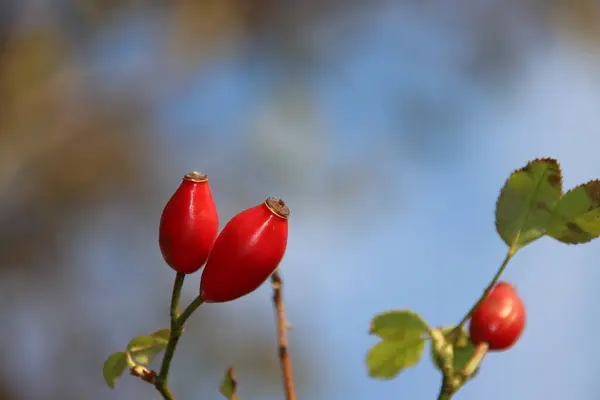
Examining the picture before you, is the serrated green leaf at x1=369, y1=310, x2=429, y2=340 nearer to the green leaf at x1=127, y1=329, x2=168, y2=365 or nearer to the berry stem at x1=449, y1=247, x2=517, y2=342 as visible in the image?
the berry stem at x1=449, y1=247, x2=517, y2=342

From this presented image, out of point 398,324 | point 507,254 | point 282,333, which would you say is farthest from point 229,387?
point 507,254

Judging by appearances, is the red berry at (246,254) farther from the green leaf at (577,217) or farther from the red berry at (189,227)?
the green leaf at (577,217)

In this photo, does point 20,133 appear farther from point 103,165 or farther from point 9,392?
point 9,392

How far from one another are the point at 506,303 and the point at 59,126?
4286 millimetres

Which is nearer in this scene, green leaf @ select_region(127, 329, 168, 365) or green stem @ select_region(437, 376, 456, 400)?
green stem @ select_region(437, 376, 456, 400)

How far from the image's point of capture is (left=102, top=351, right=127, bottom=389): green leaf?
2.51 ft

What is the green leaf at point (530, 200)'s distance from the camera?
64cm

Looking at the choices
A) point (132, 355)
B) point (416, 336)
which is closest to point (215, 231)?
point (132, 355)

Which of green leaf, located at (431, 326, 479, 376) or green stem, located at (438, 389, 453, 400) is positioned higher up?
green leaf, located at (431, 326, 479, 376)

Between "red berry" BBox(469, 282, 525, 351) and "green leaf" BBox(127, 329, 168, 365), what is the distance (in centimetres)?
32

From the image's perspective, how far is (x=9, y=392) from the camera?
3910 mm

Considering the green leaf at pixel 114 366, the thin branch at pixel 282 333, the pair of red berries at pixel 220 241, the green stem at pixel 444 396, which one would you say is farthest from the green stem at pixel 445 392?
the green leaf at pixel 114 366

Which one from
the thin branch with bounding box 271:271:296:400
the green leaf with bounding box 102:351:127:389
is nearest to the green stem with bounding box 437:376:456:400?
the thin branch with bounding box 271:271:296:400

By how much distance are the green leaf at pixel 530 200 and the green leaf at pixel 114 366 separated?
1.32ft
